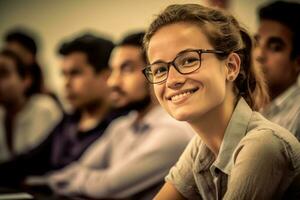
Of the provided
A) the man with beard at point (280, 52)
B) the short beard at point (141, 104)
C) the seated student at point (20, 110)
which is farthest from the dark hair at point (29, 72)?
the man with beard at point (280, 52)

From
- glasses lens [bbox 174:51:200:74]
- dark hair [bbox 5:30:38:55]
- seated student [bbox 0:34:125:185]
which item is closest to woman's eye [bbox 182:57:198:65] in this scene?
glasses lens [bbox 174:51:200:74]

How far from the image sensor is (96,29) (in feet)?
9.24

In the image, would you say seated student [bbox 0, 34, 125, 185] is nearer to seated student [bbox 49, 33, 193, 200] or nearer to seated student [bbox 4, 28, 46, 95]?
seated student [bbox 49, 33, 193, 200]

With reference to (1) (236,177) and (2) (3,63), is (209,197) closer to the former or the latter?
Answer: (1) (236,177)

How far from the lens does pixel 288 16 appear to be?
0.90 metres

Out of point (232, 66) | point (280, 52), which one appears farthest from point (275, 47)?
point (232, 66)

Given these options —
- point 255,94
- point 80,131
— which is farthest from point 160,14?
point 80,131

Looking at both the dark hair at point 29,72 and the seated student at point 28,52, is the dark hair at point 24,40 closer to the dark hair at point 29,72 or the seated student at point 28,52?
the seated student at point 28,52

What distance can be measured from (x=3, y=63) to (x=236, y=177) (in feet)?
5.05

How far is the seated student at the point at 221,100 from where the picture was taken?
65 centimetres

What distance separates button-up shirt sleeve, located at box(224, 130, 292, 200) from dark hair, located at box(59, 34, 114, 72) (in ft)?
3.54

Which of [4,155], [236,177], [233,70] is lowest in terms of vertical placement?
[4,155]

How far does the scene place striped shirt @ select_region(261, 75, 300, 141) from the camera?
0.82 meters

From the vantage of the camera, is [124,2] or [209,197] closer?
[209,197]
